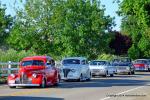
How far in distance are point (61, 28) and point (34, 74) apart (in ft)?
88.9

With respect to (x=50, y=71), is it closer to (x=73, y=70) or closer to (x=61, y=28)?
(x=73, y=70)

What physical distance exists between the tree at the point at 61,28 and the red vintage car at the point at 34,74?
2313 centimetres

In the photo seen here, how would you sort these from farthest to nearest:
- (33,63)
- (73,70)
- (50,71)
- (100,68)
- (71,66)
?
(100,68)
(71,66)
(73,70)
(50,71)
(33,63)

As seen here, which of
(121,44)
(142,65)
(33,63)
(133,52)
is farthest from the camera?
(121,44)

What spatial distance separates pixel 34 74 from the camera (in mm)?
28203

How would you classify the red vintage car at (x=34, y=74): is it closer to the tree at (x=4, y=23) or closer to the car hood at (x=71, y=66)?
the car hood at (x=71, y=66)

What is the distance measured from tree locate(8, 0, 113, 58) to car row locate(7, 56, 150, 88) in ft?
13.2

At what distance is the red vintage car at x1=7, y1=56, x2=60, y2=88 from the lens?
1108 inches

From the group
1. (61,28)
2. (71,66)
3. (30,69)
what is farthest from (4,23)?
(30,69)

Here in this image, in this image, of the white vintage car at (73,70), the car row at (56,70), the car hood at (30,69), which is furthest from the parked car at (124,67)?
the car hood at (30,69)

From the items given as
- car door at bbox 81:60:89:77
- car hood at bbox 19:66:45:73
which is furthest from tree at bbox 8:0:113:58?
Answer: car hood at bbox 19:66:45:73

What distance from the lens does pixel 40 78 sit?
92.6ft

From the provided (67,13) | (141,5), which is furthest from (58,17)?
(141,5)

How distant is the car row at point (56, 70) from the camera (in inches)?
1110
